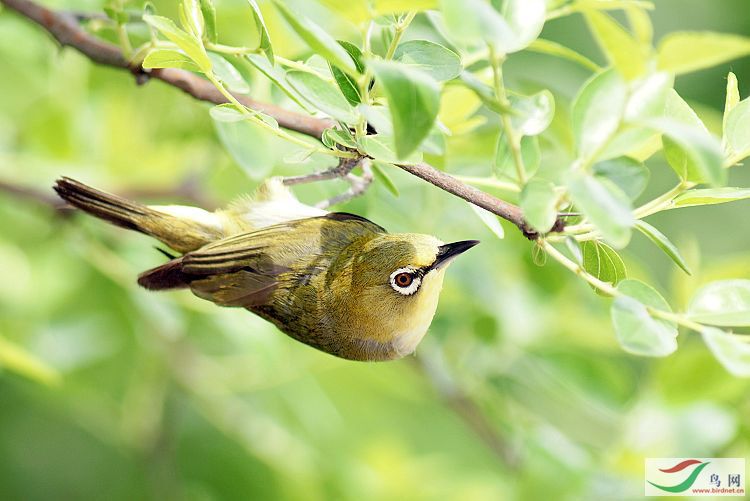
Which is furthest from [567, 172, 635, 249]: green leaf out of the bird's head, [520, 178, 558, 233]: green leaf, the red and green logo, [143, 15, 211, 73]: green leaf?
the red and green logo

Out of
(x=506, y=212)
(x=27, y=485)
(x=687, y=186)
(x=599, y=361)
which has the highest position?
(x=599, y=361)

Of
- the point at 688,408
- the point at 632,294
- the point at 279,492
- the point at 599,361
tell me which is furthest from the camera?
the point at 279,492

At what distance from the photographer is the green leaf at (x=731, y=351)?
0.97 metres

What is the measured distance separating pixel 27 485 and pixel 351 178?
2.25 m

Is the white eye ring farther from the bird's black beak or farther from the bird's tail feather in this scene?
the bird's tail feather

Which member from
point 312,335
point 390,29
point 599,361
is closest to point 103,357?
point 312,335

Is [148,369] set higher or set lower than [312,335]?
lower

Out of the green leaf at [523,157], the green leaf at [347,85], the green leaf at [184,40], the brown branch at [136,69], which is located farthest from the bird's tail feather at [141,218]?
the green leaf at [523,157]

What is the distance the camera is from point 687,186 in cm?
102

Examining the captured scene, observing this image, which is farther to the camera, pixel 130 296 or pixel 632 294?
pixel 130 296

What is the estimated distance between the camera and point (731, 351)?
0.99 m

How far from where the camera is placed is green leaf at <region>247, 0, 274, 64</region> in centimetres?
104

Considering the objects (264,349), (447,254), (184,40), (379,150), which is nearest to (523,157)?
(379,150)

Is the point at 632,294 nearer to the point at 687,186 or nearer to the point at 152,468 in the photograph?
the point at 687,186
